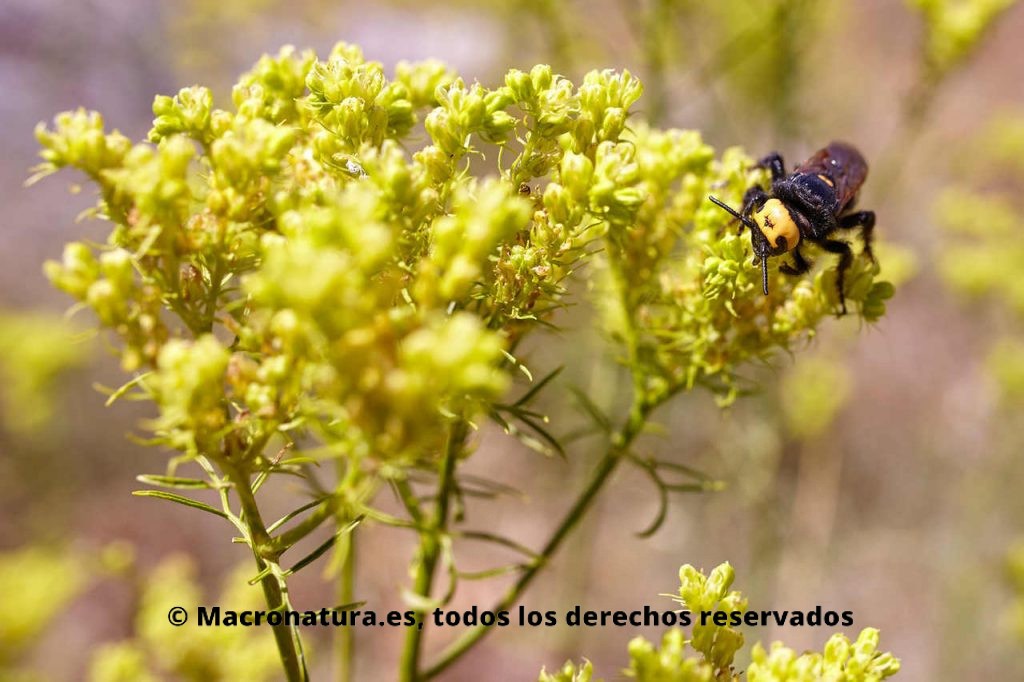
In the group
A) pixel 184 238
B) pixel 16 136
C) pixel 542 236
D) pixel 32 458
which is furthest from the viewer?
pixel 16 136

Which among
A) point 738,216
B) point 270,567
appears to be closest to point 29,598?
point 270,567

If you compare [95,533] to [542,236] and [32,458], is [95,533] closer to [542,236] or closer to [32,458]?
[32,458]

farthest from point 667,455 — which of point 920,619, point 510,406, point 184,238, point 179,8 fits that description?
point 179,8

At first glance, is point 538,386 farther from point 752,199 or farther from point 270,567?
point 752,199

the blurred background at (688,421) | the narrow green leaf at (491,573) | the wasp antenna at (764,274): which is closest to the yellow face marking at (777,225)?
the wasp antenna at (764,274)

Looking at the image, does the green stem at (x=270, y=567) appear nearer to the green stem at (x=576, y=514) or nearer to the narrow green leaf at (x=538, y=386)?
the green stem at (x=576, y=514)

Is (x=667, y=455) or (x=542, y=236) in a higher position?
(x=667, y=455)

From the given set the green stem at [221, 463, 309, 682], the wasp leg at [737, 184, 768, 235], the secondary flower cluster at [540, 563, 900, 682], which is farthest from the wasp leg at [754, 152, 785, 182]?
the green stem at [221, 463, 309, 682]
